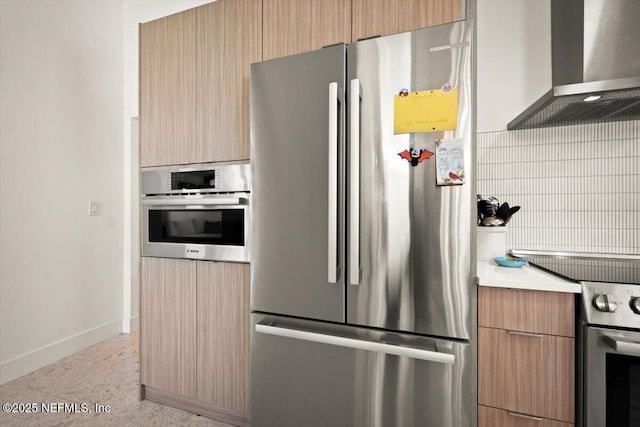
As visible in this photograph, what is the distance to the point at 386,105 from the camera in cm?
127

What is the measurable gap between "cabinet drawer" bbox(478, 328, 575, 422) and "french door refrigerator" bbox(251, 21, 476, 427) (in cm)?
7

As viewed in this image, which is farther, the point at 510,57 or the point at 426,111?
the point at 510,57

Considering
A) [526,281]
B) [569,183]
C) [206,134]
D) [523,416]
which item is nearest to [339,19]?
[206,134]

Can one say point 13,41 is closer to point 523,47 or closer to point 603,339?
point 523,47

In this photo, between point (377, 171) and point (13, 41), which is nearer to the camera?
point (377, 171)

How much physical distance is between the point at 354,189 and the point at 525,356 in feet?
2.87

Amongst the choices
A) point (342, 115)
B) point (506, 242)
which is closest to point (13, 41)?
point (342, 115)

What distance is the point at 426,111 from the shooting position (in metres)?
1.22

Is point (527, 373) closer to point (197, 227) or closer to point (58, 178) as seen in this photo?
point (197, 227)

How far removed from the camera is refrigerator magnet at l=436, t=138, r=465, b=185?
1.18 m

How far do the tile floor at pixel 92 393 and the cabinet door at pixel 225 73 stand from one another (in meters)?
1.52

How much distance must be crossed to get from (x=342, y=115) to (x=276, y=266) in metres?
0.73

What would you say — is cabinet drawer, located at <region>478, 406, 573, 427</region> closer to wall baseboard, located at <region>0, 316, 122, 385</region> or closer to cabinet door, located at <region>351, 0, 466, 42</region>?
cabinet door, located at <region>351, 0, 466, 42</region>

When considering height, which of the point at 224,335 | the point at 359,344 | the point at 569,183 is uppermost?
the point at 569,183
